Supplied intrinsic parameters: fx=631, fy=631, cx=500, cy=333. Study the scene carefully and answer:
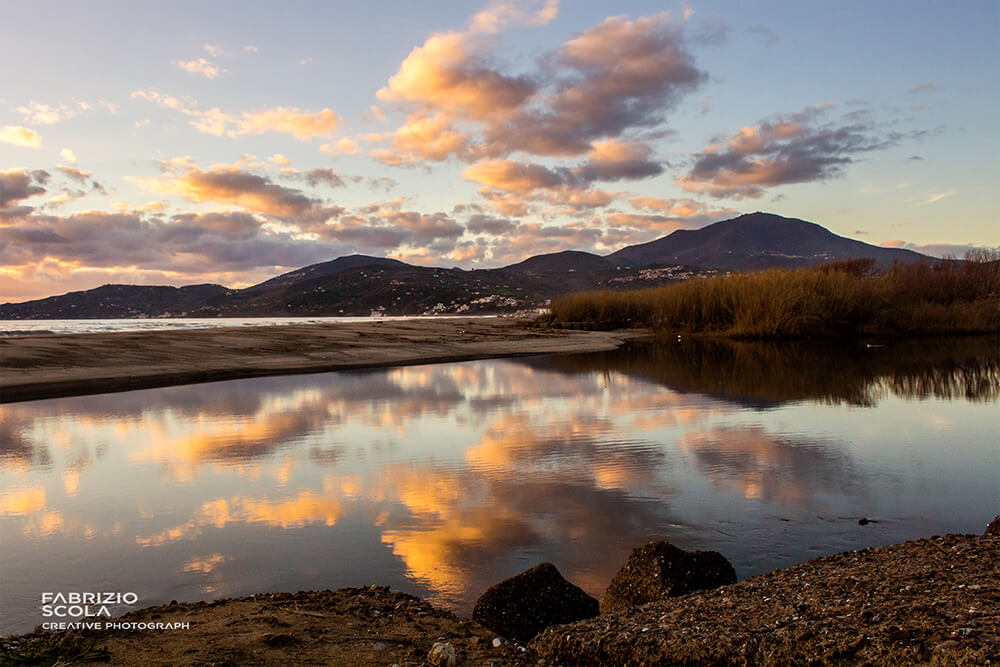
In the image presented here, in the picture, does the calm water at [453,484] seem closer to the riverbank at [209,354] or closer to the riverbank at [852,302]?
the riverbank at [209,354]

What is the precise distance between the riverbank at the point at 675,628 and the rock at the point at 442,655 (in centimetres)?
6

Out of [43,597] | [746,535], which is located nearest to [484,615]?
[746,535]

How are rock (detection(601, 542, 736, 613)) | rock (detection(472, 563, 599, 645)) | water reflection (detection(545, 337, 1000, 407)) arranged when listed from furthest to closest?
water reflection (detection(545, 337, 1000, 407)), rock (detection(601, 542, 736, 613)), rock (detection(472, 563, 599, 645))

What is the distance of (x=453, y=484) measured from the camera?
6.65 metres

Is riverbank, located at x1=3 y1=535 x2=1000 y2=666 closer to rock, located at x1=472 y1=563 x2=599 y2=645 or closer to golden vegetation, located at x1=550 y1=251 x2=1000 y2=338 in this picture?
rock, located at x1=472 y1=563 x2=599 y2=645

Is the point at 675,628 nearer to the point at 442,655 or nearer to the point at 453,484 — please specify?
the point at 442,655

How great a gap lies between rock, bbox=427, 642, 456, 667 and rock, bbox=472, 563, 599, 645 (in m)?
0.58

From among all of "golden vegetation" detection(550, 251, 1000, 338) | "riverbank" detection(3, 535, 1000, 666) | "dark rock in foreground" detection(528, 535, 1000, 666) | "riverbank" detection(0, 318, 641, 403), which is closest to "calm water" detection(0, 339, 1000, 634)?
"riverbank" detection(3, 535, 1000, 666)

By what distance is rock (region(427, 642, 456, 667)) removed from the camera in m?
2.93

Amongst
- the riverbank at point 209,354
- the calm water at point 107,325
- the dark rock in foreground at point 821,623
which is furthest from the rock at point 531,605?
the calm water at point 107,325

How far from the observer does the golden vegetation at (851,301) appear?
31.5m

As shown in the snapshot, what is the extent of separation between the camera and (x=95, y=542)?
5027mm

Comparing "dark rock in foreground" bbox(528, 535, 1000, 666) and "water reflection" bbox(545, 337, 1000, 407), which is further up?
"dark rock in foreground" bbox(528, 535, 1000, 666)

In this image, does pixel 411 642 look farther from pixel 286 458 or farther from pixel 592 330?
pixel 592 330
